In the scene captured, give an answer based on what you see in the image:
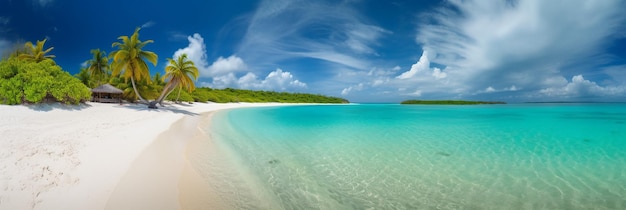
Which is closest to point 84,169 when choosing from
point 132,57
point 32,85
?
point 32,85

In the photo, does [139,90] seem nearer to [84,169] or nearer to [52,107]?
[52,107]

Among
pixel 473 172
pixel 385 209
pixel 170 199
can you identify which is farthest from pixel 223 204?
pixel 473 172

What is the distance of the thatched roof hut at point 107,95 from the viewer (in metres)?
25.4

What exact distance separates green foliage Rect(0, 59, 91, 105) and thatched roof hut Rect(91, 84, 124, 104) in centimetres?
1098

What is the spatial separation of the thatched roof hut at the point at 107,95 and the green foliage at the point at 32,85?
11.0 m

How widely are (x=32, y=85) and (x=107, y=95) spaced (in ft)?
58.5

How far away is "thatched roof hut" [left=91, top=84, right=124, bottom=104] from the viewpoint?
2539 cm

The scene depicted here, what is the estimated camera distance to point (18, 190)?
412 centimetres

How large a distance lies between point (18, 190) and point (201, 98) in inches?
1871

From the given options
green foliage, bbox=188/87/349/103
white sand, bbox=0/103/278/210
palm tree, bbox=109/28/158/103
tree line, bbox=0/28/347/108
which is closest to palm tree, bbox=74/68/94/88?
tree line, bbox=0/28/347/108

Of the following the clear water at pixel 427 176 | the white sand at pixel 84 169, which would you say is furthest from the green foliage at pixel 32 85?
the clear water at pixel 427 176

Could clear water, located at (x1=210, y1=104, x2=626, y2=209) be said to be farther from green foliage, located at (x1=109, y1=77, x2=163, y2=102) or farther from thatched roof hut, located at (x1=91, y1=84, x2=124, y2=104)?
green foliage, located at (x1=109, y1=77, x2=163, y2=102)

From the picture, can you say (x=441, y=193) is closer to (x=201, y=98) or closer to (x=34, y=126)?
(x=34, y=126)

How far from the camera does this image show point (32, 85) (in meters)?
12.4
